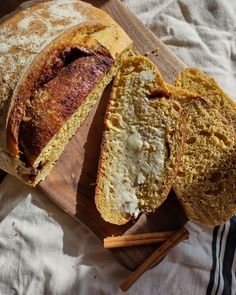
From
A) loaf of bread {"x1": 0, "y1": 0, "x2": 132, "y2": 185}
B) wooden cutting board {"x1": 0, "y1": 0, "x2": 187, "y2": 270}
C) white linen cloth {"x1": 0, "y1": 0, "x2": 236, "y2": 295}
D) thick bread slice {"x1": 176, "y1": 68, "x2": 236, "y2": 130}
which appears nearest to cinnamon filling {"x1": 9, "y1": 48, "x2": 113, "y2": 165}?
loaf of bread {"x1": 0, "y1": 0, "x2": 132, "y2": 185}

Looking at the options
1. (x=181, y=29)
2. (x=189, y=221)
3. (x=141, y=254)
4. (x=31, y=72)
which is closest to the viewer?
(x=31, y=72)

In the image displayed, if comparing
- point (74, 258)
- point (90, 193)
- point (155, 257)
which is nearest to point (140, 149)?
point (90, 193)

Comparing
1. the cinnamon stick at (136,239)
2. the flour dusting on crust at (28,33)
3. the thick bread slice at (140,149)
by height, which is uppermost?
the flour dusting on crust at (28,33)

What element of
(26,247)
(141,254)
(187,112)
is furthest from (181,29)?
(26,247)

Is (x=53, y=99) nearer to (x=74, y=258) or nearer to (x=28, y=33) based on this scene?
(x=28, y=33)

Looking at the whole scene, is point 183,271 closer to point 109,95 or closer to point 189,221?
point 189,221

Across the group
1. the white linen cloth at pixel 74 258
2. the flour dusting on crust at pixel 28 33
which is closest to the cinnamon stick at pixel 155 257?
the white linen cloth at pixel 74 258

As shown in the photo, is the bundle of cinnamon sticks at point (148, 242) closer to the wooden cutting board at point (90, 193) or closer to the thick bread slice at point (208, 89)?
the wooden cutting board at point (90, 193)
